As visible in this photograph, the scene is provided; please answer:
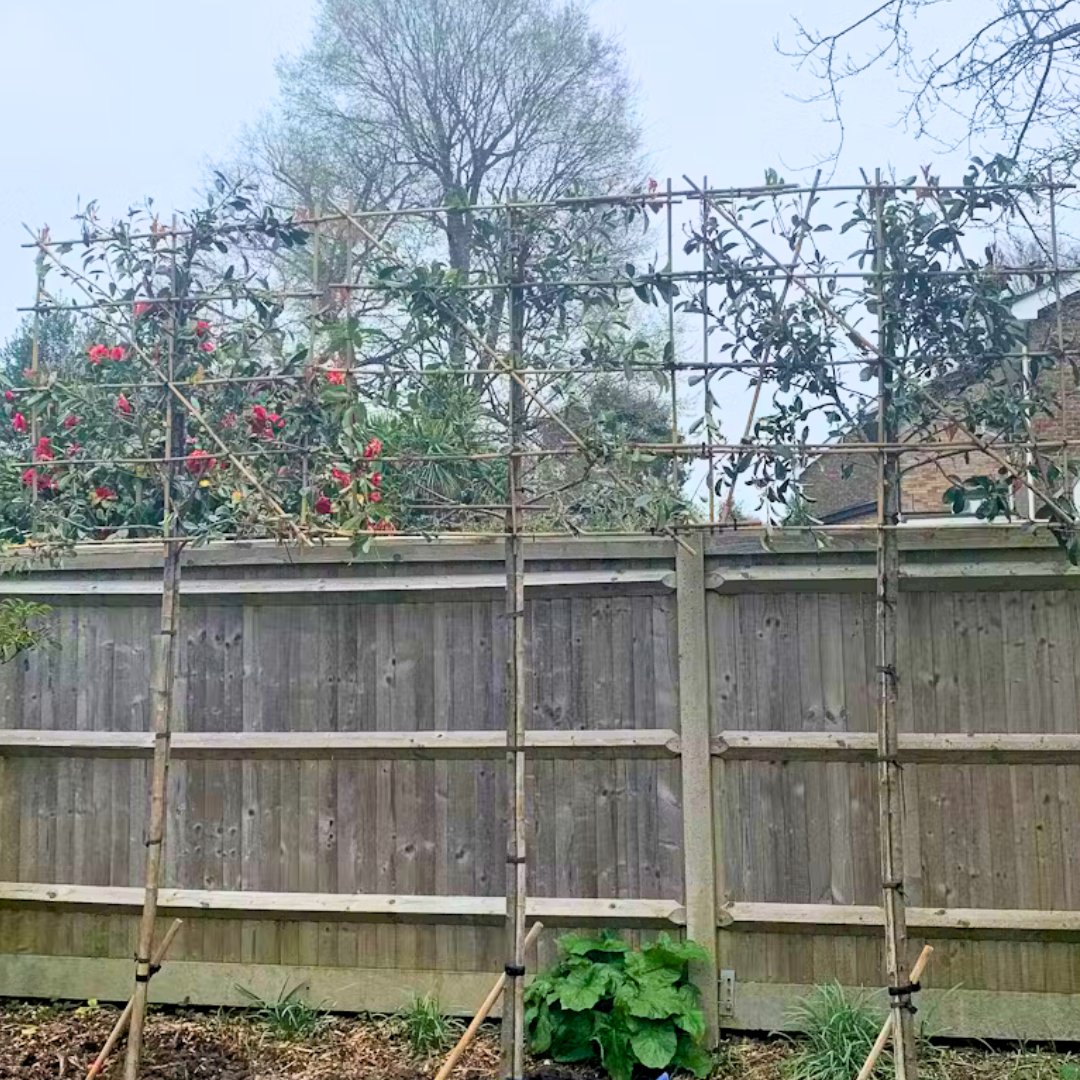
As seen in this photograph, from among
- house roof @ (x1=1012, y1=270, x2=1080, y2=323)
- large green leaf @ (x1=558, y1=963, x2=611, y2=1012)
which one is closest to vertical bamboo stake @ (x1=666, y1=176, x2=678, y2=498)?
house roof @ (x1=1012, y1=270, x2=1080, y2=323)

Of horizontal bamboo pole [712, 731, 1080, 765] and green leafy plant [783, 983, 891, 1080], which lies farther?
horizontal bamboo pole [712, 731, 1080, 765]

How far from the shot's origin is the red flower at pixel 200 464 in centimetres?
336

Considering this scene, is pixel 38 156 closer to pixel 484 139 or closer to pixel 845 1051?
pixel 484 139

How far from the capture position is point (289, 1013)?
366 cm

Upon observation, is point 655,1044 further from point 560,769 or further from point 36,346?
point 36,346

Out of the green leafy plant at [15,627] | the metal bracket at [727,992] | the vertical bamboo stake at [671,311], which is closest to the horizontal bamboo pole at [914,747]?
the metal bracket at [727,992]

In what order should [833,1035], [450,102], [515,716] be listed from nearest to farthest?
1. [515,716]
2. [833,1035]
3. [450,102]

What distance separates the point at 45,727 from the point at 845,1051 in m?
3.15

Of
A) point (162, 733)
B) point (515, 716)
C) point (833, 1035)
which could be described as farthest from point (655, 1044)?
point (162, 733)

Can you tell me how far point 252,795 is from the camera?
12.5ft

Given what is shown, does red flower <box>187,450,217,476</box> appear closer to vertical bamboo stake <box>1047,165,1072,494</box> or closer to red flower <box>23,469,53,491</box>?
red flower <box>23,469,53,491</box>

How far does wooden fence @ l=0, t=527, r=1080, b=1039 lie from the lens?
3447 mm

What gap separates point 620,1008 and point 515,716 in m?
1.07

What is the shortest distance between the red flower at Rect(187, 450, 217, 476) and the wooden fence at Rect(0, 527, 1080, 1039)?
1.49 feet
